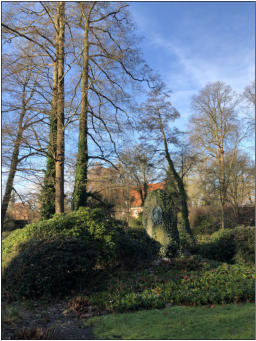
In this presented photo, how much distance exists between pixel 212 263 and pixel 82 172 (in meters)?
6.53

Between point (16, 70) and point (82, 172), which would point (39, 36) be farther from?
point (82, 172)

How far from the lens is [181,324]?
4.67 m

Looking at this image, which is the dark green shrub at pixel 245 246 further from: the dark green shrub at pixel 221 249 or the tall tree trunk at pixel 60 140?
the tall tree trunk at pixel 60 140

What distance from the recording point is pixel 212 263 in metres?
9.11

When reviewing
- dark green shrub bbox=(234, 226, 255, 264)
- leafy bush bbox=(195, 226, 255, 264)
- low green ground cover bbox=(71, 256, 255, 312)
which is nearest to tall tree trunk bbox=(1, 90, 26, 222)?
low green ground cover bbox=(71, 256, 255, 312)

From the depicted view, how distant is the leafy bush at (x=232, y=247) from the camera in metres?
10.7

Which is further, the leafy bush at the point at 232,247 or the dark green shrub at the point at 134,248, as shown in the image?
the leafy bush at the point at 232,247

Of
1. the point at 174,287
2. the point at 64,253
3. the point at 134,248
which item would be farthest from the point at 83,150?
the point at 174,287

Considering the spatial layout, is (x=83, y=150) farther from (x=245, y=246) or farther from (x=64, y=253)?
(x=245, y=246)

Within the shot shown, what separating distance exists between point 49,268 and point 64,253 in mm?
493

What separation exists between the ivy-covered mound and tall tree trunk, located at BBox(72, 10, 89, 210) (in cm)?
313

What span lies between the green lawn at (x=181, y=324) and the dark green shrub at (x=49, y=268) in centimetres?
180

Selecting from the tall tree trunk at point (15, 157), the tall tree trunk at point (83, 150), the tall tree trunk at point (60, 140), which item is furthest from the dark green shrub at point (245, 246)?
the tall tree trunk at point (15, 157)

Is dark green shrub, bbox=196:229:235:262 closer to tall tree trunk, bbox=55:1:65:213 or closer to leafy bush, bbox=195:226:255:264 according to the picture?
leafy bush, bbox=195:226:255:264
